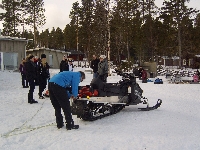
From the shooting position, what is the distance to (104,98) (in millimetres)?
7191

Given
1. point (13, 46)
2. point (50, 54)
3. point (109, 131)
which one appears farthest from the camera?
point (50, 54)

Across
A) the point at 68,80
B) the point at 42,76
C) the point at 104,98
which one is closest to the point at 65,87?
the point at 68,80

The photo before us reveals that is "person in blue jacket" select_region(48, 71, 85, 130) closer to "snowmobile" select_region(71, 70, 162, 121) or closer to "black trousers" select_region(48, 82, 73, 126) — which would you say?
"black trousers" select_region(48, 82, 73, 126)

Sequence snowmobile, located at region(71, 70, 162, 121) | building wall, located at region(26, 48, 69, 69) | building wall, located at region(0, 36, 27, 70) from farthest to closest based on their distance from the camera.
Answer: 1. building wall, located at region(26, 48, 69, 69)
2. building wall, located at region(0, 36, 27, 70)
3. snowmobile, located at region(71, 70, 162, 121)

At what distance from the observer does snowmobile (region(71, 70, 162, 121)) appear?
21.1 feet

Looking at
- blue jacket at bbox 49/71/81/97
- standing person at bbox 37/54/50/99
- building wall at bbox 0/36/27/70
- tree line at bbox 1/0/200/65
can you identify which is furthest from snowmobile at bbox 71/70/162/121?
tree line at bbox 1/0/200/65

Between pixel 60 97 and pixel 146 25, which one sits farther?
pixel 146 25

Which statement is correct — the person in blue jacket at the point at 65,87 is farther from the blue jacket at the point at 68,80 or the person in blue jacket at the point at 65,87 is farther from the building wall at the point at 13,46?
the building wall at the point at 13,46

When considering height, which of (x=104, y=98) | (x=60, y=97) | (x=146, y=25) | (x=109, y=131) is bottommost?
(x=109, y=131)

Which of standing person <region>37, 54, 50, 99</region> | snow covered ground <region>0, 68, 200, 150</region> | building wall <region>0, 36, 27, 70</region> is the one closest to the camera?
snow covered ground <region>0, 68, 200, 150</region>

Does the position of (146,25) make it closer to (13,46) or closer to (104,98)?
(13,46)

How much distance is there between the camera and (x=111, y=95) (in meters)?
7.42

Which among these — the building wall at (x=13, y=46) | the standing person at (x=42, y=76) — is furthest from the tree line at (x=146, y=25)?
the standing person at (x=42, y=76)

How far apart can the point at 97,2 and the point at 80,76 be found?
22.5 metres
